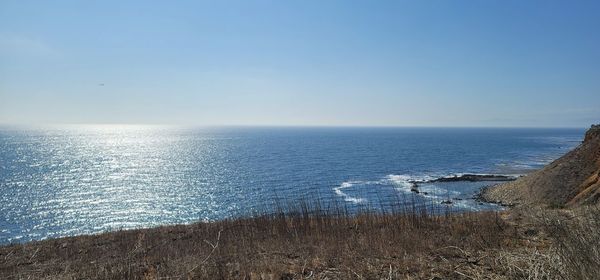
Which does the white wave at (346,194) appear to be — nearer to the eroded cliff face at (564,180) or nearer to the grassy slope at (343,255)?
the eroded cliff face at (564,180)

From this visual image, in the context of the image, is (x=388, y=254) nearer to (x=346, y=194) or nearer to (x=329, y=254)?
(x=329, y=254)

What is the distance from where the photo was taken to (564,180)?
116 feet

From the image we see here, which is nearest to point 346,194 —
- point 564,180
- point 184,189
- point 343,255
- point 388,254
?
point 564,180

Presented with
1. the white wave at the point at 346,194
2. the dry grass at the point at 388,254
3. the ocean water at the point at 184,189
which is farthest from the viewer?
the white wave at the point at 346,194

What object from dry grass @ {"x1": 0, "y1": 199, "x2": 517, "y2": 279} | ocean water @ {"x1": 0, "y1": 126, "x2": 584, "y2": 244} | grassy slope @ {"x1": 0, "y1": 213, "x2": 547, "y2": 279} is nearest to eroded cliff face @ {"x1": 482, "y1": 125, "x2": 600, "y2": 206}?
ocean water @ {"x1": 0, "y1": 126, "x2": 584, "y2": 244}

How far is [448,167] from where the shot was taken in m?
79.9

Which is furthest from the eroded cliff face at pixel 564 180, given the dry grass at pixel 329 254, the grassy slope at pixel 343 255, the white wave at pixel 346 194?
the grassy slope at pixel 343 255

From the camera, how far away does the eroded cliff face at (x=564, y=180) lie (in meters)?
32.0

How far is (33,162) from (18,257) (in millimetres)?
100058

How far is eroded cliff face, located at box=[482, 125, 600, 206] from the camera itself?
105ft

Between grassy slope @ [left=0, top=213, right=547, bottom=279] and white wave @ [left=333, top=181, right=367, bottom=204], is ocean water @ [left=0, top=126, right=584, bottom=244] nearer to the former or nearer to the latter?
white wave @ [left=333, top=181, right=367, bottom=204]

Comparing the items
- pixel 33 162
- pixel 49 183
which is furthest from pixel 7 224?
pixel 33 162

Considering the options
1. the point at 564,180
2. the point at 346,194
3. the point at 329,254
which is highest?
the point at 329,254

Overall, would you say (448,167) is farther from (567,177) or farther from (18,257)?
(18,257)
